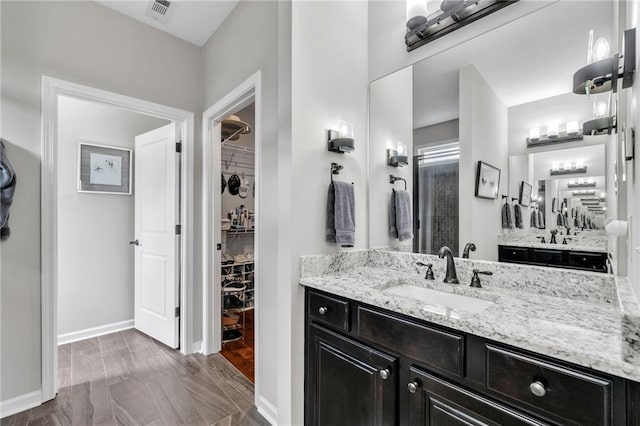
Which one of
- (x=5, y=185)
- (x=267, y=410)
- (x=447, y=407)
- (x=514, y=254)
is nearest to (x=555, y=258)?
(x=514, y=254)

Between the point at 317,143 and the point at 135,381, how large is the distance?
2245 mm

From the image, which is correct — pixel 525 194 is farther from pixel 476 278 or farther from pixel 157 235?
pixel 157 235

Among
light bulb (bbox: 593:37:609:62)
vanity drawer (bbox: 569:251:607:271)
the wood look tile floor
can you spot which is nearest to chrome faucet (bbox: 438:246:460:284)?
vanity drawer (bbox: 569:251:607:271)

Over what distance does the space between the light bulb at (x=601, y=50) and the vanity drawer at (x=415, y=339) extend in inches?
44.4

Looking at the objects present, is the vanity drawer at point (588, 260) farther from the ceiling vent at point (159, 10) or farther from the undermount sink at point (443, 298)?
the ceiling vent at point (159, 10)

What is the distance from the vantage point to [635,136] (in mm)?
870

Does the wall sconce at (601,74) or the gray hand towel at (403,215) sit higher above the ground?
the wall sconce at (601,74)

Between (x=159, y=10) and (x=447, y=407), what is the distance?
10.3ft

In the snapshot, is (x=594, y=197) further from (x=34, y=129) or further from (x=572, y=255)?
(x=34, y=129)

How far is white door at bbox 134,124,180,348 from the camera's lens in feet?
8.71

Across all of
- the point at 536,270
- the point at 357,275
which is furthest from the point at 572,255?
the point at 357,275

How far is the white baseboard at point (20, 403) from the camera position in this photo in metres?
1.80

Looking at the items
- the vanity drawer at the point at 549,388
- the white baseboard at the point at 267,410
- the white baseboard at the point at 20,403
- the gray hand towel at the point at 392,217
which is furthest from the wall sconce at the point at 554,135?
the white baseboard at the point at 20,403

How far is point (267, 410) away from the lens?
183cm
